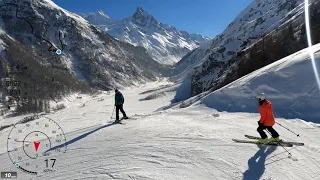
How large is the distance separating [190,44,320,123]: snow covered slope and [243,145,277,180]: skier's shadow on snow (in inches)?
283

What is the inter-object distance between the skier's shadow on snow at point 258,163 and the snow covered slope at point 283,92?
7.19 m

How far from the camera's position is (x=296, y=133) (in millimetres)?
15758

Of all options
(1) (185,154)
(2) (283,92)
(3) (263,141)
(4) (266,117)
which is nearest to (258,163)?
A: (3) (263,141)

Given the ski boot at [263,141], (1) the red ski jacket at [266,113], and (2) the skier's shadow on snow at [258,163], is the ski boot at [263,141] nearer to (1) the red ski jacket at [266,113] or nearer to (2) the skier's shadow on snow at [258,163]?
(2) the skier's shadow on snow at [258,163]

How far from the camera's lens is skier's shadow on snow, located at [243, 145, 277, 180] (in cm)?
1038

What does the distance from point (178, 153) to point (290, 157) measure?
4325mm

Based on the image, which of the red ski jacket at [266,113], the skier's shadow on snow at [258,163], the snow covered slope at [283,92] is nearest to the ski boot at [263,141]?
the skier's shadow on snow at [258,163]

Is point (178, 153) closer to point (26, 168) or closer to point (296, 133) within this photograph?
point (26, 168)

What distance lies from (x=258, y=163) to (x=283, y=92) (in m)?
12.4

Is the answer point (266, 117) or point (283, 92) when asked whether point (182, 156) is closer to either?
point (266, 117)

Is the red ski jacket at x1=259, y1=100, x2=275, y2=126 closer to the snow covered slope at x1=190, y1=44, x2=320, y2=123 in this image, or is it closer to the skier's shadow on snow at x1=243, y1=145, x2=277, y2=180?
the skier's shadow on snow at x1=243, y1=145, x2=277, y2=180

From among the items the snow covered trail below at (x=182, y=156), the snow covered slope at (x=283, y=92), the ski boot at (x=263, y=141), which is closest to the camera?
the snow covered trail below at (x=182, y=156)

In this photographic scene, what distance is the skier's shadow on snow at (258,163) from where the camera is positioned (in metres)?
10.4

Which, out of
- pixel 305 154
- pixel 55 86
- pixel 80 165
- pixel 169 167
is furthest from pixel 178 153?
pixel 55 86
